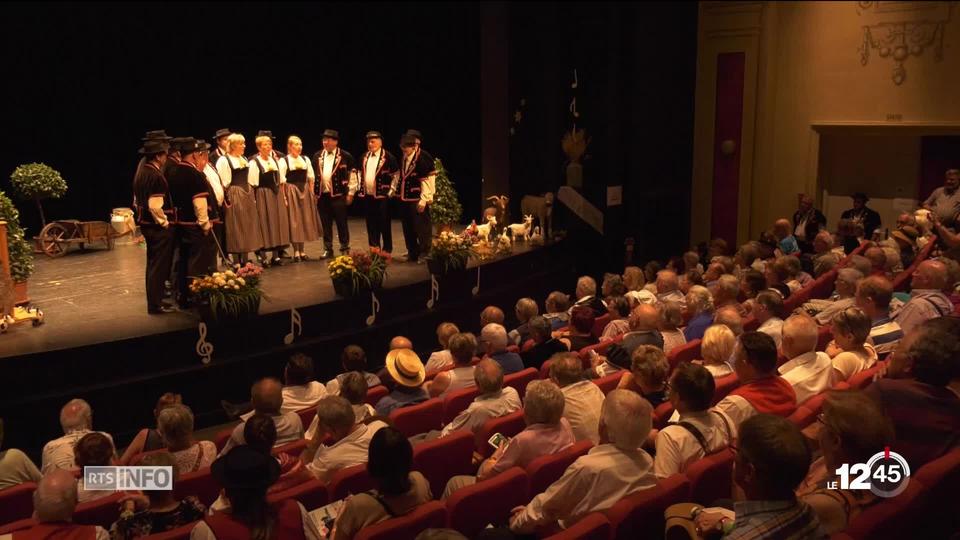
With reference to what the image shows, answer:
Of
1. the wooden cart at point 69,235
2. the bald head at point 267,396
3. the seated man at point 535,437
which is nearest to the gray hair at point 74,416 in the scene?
the bald head at point 267,396

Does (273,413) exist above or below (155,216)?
below

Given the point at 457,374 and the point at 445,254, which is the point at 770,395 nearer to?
the point at 457,374

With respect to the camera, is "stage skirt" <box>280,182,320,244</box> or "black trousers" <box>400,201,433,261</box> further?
"black trousers" <box>400,201,433,261</box>

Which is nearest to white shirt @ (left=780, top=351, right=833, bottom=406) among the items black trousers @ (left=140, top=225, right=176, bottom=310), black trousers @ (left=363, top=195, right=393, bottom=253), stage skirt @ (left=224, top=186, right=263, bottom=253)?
black trousers @ (left=140, top=225, right=176, bottom=310)

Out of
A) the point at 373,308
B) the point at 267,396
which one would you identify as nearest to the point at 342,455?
the point at 267,396

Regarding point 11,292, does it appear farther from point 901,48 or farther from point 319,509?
point 901,48

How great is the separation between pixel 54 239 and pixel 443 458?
7.79 metres

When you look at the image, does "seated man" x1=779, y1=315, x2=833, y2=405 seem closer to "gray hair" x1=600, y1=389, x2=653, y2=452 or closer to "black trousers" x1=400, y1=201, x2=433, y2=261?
"gray hair" x1=600, y1=389, x2=653, y2=452

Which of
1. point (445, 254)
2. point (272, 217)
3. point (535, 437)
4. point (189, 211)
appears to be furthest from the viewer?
point (272, 217)

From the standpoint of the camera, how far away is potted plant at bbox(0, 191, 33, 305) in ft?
23.3

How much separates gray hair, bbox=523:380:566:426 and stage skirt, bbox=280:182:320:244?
5.95 metres

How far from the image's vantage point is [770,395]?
3.83 meters

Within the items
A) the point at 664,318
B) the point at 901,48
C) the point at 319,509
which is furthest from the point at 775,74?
the point at 319,509

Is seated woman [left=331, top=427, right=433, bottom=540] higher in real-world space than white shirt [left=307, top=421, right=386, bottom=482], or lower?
higher
